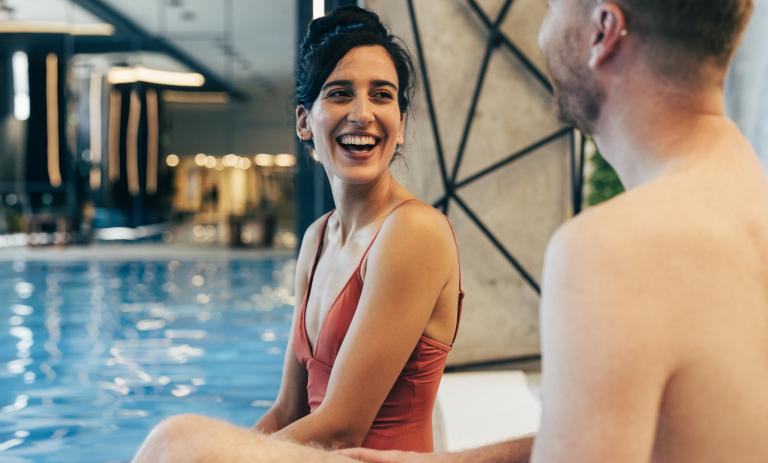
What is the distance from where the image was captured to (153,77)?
18859 millimetres

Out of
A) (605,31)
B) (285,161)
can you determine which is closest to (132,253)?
(285,161)

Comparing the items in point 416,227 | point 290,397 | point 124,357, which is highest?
point 416,227

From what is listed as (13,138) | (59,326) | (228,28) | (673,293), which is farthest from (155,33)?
(673,293)

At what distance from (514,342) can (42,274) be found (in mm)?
7691

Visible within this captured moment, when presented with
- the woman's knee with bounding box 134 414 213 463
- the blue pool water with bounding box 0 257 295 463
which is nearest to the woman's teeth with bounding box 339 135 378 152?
the woman's knee with bounding box 134 414 213 463

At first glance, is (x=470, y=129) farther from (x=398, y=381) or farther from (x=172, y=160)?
(x=172, y=160)

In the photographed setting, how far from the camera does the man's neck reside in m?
0.76

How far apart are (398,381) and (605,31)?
0.84 metres

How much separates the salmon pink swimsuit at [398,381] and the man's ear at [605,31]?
765mm

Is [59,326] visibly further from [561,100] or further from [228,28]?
[228,28]

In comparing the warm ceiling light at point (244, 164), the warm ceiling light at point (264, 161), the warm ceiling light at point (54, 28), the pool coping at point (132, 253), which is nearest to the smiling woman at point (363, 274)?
the pool coping at point (132, 253)

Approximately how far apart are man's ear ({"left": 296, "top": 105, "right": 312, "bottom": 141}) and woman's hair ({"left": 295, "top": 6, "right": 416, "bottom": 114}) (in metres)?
0.03

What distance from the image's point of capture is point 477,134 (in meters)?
4.64

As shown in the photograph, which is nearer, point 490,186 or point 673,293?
point 673,293
